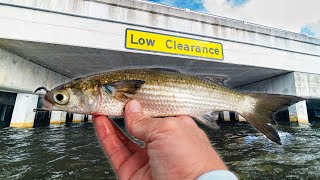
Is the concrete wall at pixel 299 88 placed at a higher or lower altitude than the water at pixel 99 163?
higher

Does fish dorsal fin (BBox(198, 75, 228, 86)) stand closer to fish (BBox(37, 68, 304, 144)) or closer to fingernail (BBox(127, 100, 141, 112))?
fish (BBox(37, 68, 304, 144))

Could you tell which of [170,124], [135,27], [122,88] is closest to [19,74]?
[135,27]

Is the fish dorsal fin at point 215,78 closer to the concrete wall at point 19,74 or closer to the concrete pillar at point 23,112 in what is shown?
the concrete wall at point 19,74

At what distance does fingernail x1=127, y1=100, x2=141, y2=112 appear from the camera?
2.70 metres

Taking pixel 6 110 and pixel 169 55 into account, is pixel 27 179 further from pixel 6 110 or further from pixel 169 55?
pixel 6 110

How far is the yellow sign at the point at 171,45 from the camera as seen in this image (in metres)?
16.2

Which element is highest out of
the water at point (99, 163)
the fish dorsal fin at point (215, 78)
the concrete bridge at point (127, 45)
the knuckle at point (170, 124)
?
the concrete bridge at point (127, 45)

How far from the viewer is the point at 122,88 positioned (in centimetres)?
286

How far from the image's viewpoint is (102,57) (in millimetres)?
17078

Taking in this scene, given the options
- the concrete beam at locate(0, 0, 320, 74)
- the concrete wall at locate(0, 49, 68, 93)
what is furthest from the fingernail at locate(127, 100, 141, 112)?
the concrete wall at locate(0, 49, 68, 93)

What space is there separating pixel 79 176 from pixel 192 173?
4.23m

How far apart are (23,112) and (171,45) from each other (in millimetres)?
13537

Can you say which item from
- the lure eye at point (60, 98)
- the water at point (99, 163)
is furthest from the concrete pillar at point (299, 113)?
the lure eye at point (60, 98)

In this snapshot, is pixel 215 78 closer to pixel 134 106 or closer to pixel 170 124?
pixel 134 106
